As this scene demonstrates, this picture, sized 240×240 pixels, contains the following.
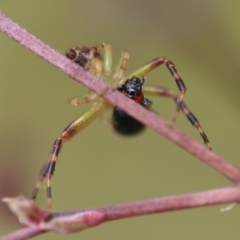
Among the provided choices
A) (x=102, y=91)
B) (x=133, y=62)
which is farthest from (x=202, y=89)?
(x=102, y=91)

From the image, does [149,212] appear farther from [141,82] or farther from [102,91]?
[141,82]

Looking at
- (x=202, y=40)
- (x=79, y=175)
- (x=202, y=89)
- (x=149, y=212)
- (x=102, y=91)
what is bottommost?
(x=79, y=175)

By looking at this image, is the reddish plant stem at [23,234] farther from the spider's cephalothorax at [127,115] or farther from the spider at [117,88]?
the spider's cephalothorax at [127,115]

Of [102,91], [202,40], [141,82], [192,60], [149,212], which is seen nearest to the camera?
[149,212]

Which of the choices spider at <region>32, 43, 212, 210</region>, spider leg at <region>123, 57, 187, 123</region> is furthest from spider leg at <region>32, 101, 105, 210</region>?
spider leg at <region>123, 57, 187, 123</region>

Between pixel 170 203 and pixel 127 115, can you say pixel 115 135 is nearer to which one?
pixel 127 115

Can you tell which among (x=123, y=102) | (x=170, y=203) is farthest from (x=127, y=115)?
(x=170, y=203)

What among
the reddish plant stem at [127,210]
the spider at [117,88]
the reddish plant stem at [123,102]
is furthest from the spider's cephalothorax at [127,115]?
the reddish plant stem at [127,210]
